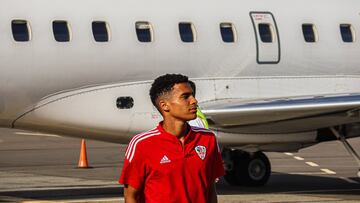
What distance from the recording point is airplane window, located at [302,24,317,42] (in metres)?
18.8

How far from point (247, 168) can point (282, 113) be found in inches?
112

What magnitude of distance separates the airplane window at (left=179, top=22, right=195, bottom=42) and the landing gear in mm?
2738

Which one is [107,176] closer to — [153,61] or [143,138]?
[153,61]

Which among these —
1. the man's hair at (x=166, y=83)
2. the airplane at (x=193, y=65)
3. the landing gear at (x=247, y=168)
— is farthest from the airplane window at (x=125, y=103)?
the man's hair at (x=166, y=83)

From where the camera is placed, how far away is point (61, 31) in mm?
16797

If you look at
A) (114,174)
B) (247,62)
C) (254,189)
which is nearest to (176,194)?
(247,62)

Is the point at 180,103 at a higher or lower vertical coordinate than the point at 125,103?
higher

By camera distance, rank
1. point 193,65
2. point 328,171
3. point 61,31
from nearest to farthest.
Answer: point 61,31, point 193,65, point 328,171

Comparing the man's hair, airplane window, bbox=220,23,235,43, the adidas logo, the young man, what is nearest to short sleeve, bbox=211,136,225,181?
the young man

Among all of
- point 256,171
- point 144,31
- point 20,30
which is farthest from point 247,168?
point 20,30

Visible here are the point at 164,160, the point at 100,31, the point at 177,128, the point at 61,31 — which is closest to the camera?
the point at 164,160

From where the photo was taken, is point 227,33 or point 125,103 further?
point 227,33

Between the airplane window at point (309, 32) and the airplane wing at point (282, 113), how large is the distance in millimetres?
1402

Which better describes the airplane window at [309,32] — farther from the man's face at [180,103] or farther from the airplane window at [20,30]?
the man's face at [180,103]
